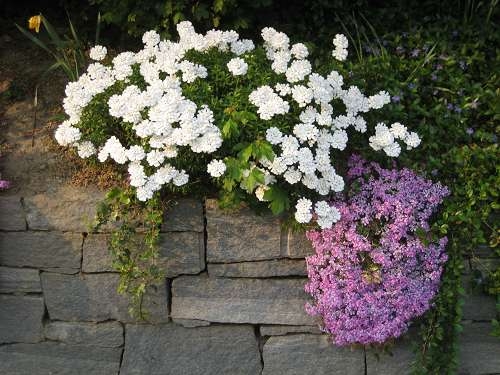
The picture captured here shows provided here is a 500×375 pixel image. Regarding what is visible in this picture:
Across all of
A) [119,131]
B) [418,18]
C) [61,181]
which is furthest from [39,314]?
[418,18]

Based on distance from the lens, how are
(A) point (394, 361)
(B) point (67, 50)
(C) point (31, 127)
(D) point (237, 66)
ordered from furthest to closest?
(B) point (67, 50)
(C) point (31, 127)
(A) point (394, 361)
(D) point (237, 66)

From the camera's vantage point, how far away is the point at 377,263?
298cm

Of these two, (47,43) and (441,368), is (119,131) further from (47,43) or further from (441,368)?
(441,368)

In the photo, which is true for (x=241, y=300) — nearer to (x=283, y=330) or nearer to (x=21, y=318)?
(x=283, y=330)

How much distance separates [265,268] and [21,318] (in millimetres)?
1277

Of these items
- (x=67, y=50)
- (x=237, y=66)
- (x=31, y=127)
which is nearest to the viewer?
(x=237, y=66)

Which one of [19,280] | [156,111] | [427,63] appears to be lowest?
[19,280]

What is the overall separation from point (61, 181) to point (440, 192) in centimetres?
184

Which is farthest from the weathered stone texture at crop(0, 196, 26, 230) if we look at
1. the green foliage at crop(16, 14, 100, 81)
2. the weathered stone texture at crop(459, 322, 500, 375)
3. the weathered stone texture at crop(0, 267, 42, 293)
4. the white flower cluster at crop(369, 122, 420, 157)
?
the weathered stone texture at crop(459, 322, 500, 375)

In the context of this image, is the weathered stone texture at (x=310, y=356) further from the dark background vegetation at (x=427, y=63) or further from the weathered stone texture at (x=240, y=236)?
the weathered stone texture at (x=240, y=236)

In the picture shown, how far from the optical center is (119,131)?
3107mm

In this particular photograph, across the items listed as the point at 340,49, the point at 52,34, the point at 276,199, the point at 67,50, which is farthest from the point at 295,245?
the point at 67,50

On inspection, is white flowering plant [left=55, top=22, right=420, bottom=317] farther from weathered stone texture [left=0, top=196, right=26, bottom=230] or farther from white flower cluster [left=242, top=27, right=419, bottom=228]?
weathered stone texture [left=0, top=196, right=26, bottom=230]

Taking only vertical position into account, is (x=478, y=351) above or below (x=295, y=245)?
below
